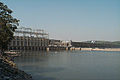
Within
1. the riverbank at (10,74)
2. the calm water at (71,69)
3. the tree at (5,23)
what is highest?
the tree at (5,23)

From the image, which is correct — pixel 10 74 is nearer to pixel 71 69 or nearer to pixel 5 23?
pixel 5 23

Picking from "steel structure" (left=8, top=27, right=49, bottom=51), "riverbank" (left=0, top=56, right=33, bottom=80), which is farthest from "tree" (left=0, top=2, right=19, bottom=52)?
"steel structure" (left=8, top=27, right=49, bottom=51)

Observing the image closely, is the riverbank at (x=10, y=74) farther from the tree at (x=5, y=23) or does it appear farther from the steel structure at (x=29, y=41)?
the steel structure at (x=29, y=41)

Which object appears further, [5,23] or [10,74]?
[5,23]

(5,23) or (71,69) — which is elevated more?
(5,23)

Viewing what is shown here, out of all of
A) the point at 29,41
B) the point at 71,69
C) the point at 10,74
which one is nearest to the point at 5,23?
the point at 10,74

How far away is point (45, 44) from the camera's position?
93.9m

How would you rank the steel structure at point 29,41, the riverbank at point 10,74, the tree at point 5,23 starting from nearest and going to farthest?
1. the riverbank at point 10,74
2. the tree at point 5,23
3. the steel structure at point 29,41

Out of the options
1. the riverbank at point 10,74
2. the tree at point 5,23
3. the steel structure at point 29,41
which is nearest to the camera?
the riverbank at point 10,74

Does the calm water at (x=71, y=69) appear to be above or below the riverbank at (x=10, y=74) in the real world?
below

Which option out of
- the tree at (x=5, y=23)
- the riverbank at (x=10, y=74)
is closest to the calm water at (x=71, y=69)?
the riverbank at (x=10, y=74)

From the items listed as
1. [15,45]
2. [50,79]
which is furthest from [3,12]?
[15,45]

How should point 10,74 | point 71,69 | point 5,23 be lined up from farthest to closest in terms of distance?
point 71,69 → point 5,23 → point 10,74

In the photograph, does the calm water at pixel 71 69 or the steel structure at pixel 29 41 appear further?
the steel structure at pixel 29 41
